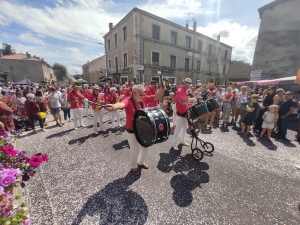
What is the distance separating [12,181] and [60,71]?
6057cm

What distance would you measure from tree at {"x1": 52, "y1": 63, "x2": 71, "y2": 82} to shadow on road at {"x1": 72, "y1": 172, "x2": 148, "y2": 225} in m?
59.6

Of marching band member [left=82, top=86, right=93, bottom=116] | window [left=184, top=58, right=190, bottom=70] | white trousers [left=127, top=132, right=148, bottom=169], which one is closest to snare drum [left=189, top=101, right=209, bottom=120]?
white trousers [left=127, top=132, right=148, bottom=169]

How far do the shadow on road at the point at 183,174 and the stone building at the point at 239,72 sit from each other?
4536 centimetres

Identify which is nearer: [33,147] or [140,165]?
[140,165]

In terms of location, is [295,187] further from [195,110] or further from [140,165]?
[140,165]

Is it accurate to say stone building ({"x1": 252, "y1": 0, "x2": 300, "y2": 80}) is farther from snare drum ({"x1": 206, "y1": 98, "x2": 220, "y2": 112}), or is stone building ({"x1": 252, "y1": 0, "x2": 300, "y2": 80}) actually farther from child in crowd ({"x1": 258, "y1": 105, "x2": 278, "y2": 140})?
snare drum ({"x1": 206, "y1": 98, "x2": 220, "y2": 112})

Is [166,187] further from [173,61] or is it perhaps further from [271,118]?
[173,61]

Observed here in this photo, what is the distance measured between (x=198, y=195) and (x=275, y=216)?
4.03 feet

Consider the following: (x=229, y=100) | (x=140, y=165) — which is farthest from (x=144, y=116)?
(x=229, y=100)

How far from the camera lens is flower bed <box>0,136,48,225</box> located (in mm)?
1181

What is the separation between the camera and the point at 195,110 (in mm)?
3979

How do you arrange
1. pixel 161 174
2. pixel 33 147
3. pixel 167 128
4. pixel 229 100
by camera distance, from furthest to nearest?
pixel 229 100, pixel 33 147, pixel 161 174, pixel 167 128

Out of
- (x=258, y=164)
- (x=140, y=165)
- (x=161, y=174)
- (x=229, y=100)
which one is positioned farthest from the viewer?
(x=229, y=100)

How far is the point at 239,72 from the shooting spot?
44.5 metres
